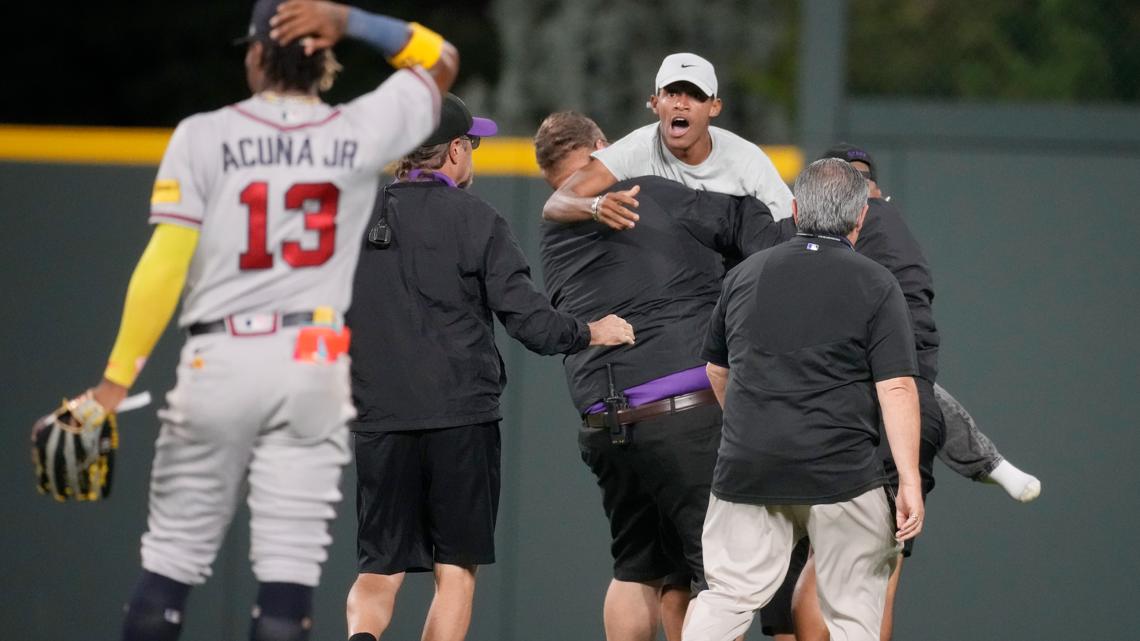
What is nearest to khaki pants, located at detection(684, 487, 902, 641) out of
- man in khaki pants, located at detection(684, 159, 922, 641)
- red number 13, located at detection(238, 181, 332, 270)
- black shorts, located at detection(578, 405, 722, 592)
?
man in khaki pants, located at detection(684, 159, 922, 641)

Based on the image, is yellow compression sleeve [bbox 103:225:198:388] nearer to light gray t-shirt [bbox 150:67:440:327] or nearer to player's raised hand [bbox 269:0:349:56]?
light gray t-shirt [bbox 150:67:440:327]

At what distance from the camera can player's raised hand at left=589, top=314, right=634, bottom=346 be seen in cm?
455

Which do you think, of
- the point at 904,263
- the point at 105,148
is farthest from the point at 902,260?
the point at 105,148

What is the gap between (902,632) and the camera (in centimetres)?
596

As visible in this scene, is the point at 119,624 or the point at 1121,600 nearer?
the point at 1121,600

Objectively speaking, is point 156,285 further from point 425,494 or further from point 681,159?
point 681,159

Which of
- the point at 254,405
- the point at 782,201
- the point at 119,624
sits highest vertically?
the point at 782,201

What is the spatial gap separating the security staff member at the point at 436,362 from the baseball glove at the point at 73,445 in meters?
1.04

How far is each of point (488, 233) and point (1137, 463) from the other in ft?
9.57

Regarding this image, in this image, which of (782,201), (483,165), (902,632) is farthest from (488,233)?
(902,632)

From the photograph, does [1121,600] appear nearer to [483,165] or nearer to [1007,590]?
[1007,590]

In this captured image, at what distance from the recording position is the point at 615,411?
4.70m

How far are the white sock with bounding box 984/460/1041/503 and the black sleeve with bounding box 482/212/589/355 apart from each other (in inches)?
60.4

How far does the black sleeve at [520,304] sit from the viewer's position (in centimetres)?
446
